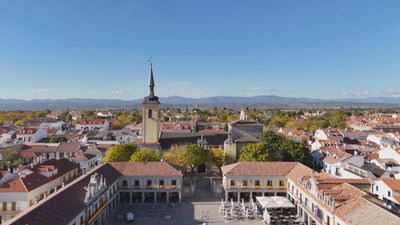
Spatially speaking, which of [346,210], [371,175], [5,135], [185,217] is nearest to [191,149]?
[185,217]

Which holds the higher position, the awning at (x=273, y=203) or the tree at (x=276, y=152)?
the tree at (x=276, y=152)

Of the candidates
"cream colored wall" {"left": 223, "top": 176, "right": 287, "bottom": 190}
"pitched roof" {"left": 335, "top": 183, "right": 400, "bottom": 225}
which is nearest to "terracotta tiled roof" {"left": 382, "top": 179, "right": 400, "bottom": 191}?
"pitched roof" {"left": 335, "top": 183, "right": 400, "bottom": 225}

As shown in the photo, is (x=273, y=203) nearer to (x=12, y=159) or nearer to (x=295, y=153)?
(x=295, y=153)

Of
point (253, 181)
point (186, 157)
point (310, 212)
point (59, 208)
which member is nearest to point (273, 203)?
point (310, 212)

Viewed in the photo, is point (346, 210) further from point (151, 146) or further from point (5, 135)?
point (5, 135)

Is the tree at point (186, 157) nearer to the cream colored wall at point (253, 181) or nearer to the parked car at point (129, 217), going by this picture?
the cream colored wall at point (253, 181)

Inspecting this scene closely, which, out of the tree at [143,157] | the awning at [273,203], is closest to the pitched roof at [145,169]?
the tree at [143,157]
